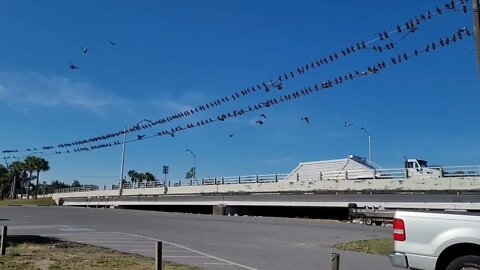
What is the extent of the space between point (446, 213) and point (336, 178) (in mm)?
33756

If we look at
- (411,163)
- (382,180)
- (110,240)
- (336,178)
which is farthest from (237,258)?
(411,163)

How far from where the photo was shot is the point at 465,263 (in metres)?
7.88

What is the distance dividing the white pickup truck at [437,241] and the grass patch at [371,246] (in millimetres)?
8544

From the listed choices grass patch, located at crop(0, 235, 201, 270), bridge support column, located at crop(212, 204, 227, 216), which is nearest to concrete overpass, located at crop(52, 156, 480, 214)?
bridge support column, located at crop(212, 204, 227, 216)

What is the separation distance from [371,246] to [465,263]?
10698 millimetres

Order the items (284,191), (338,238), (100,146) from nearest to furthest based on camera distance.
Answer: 1. (338,238)
2. (100,146)
3. (284,191)

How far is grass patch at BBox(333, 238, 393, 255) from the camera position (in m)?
17.2

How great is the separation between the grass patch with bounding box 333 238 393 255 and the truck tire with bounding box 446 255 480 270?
901 centimetres

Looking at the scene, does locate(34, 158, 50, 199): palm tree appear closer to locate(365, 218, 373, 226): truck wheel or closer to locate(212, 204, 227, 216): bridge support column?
locate(212, 204, 227, 216): bridge support column

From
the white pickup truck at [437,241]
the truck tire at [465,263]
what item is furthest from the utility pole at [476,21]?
the truck tire at [465,263]

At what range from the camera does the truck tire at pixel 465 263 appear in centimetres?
777

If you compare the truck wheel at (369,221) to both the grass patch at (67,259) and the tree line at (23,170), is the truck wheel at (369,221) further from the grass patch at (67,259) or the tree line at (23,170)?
the tree line at (23,170)

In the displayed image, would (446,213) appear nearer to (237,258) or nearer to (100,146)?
(237,258)

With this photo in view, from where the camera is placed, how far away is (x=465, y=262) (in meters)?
7.88
